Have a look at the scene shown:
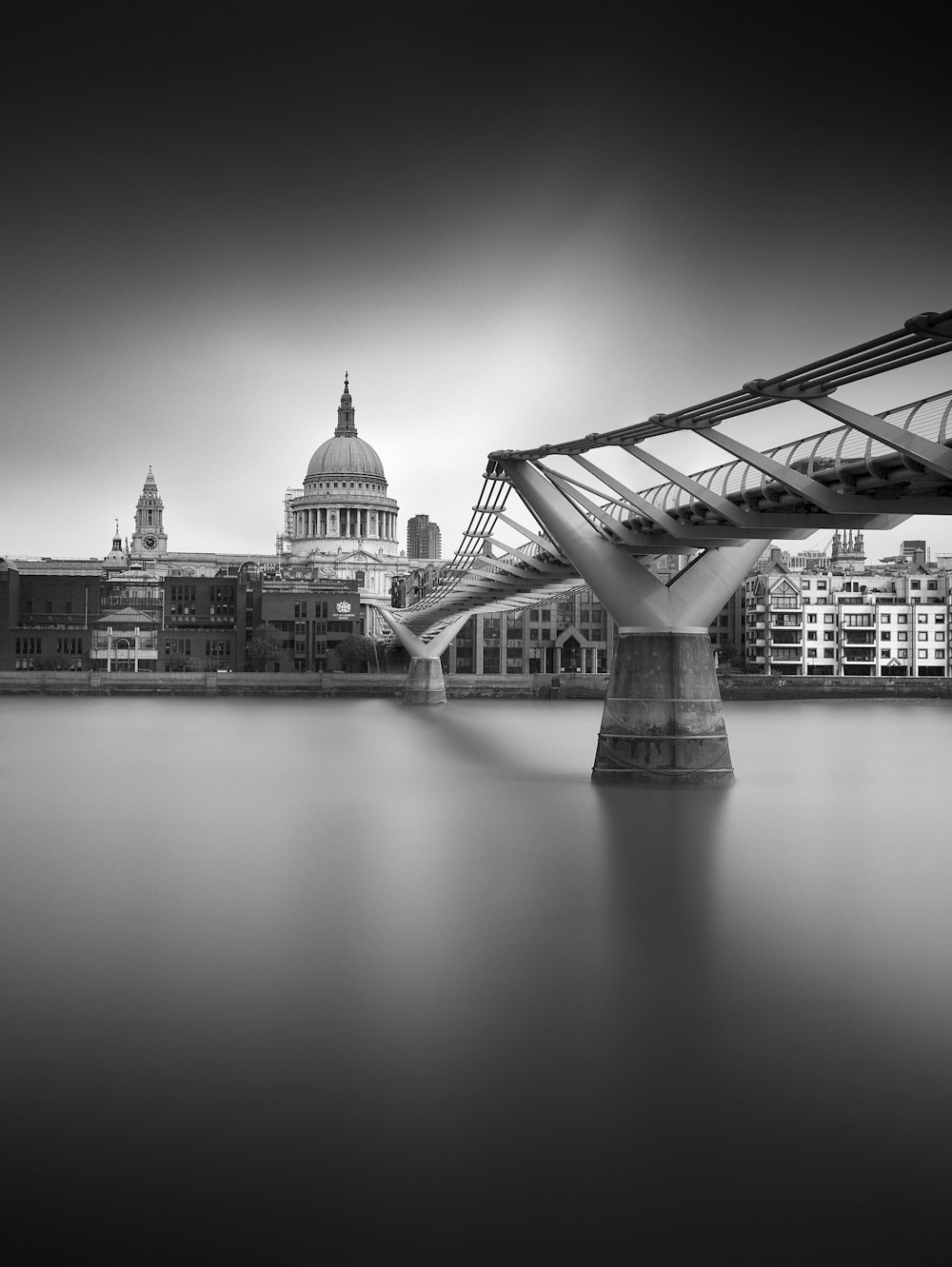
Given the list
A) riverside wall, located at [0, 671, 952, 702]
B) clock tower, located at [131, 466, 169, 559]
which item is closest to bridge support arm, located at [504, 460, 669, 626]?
riverside wall, located at [0, 671, 952, 702]

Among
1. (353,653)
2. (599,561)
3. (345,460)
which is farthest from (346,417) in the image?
(599,561)

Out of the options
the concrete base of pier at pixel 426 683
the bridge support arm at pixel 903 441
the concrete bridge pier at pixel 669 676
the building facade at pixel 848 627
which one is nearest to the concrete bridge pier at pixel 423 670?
the concrete base of pier at pixel 426 683

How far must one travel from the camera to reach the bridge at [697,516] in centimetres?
1548

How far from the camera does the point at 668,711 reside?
83.8 feet

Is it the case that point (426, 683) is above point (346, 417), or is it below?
below

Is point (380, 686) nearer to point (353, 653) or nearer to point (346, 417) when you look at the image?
point (353, 653)

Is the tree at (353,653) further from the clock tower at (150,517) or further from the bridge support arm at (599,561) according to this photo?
the clock tower at (150,517)

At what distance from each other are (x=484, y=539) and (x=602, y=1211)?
37.8 m

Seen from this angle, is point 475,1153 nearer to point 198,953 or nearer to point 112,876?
point 198,953

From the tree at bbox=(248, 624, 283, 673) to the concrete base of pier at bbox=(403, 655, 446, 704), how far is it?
2059 centimetres

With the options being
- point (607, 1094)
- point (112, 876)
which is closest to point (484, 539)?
point (112, 876)

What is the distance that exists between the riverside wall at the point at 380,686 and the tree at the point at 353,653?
10.8m

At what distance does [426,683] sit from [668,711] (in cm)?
5056

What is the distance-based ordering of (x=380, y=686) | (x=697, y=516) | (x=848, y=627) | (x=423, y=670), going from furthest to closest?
1. (x=848, y=627)
2. (x=380, y=686)
3. (x=423, y=670)
4. (x=697, y=516)
